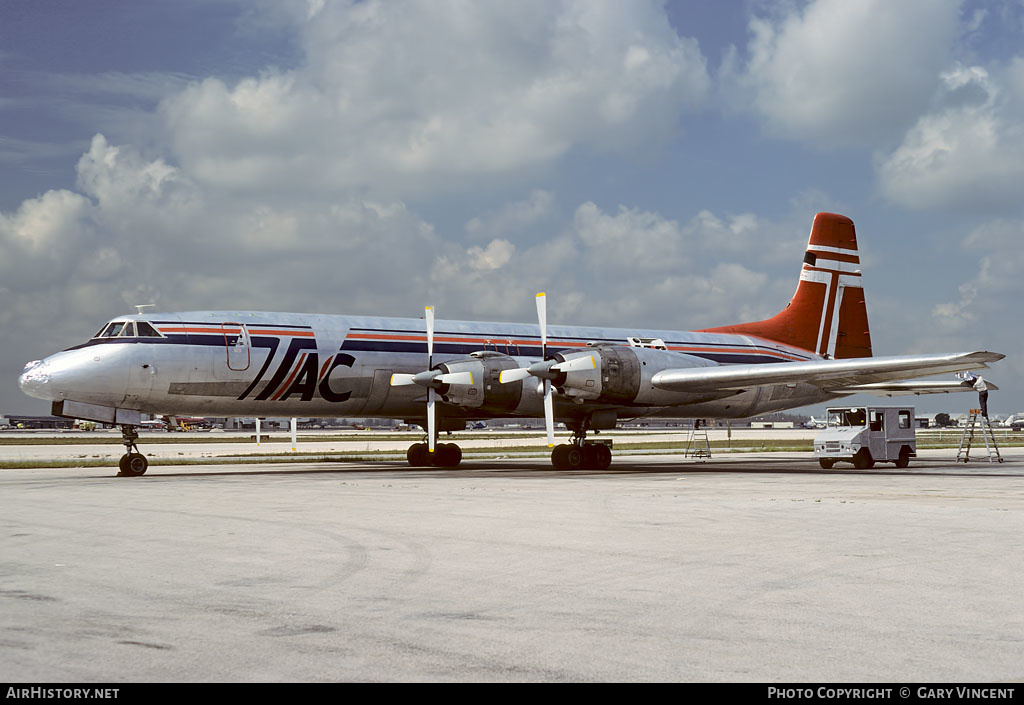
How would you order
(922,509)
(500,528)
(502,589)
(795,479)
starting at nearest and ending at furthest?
(502,589) → (500,528) → (922,509) → (795,479)

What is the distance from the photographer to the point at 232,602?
7910 millimetres

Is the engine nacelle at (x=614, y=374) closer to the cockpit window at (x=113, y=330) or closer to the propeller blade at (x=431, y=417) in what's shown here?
the propeller blade at (x=431, y=417)

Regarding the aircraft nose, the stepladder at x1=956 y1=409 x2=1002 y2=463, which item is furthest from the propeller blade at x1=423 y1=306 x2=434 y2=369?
the stepladder at x1=956 y1=409 x2=1002 y2=463

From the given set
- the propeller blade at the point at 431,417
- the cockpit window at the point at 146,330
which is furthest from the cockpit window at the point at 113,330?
the propeller blade at the point at 431,417

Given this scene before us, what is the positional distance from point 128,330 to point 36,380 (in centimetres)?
269

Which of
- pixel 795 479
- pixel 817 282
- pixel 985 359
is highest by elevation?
pixel 817 282

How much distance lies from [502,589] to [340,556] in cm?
279

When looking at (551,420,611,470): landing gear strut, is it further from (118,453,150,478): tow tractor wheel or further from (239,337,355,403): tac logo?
(118,453,150,478): tow tractor wheel

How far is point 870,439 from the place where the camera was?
31.8 m

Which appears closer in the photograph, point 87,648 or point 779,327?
point 87,648

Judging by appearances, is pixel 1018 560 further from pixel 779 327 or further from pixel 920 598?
pixel 779 327

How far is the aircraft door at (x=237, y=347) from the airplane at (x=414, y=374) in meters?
0.04

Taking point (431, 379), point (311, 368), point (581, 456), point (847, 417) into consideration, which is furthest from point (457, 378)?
point (847, 417)

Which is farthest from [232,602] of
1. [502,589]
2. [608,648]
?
[608,648]
